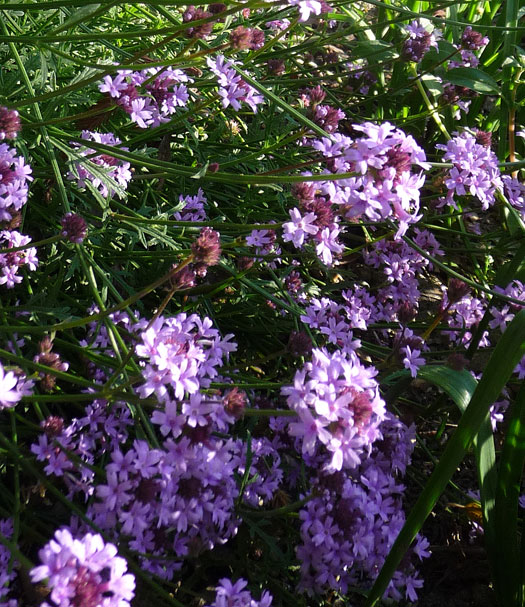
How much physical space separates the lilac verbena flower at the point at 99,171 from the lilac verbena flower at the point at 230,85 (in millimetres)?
353

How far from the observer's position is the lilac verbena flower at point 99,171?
6.19 ft

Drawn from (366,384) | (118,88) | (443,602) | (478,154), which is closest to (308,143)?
(478,154)

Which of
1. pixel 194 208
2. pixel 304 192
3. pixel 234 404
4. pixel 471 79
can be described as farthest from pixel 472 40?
pixel 234 404

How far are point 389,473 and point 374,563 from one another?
0.29m

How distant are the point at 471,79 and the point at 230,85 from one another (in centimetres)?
A: 137

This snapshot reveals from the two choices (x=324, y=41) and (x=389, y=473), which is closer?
(x=389, y=473)

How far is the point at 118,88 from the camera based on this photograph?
76.3 inches

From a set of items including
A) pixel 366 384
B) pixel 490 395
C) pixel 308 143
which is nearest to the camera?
pixel 366 384

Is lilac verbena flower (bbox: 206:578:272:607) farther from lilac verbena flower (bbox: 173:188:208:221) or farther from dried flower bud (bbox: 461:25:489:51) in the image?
dried flower bud (bbox: 461:25:489:51)

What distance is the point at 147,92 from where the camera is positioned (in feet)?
7.13

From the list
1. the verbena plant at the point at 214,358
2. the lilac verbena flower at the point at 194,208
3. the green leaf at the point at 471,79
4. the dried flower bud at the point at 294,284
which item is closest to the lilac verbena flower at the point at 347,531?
the verbena plant at the point at 214,358

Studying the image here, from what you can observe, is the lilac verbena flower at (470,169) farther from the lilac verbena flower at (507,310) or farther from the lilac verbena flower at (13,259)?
the lilac verbena flower at (13,259)

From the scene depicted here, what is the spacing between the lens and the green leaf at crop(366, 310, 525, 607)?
1.65m

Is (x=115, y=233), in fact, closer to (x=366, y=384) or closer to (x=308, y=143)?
(x=308, y=143)
